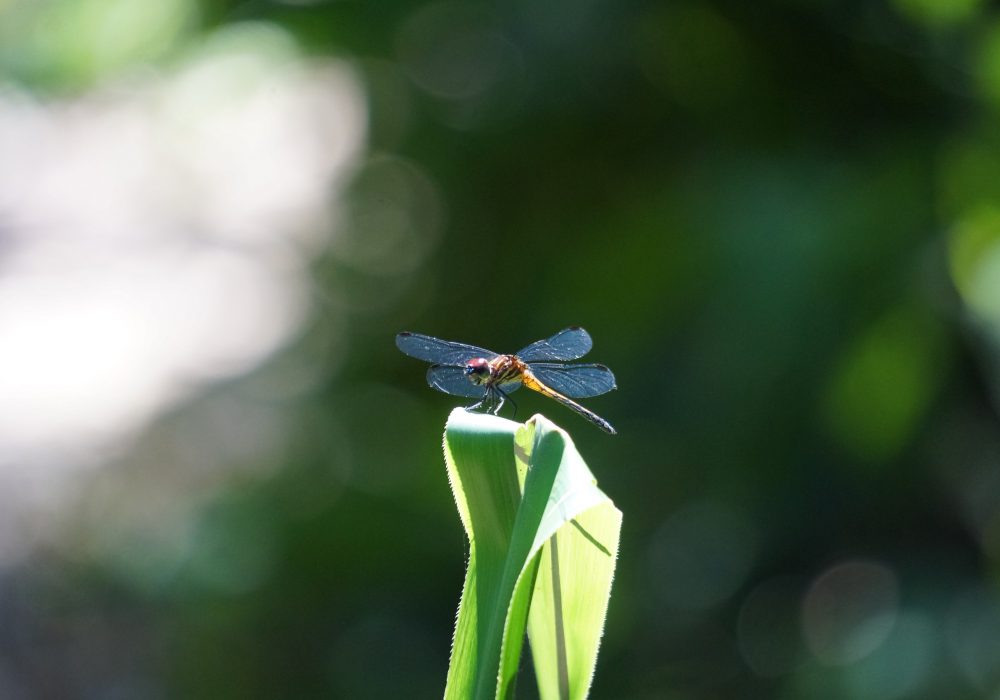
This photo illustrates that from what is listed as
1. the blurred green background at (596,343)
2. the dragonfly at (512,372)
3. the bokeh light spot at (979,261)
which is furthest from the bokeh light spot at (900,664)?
the dragonfly at (512,372)

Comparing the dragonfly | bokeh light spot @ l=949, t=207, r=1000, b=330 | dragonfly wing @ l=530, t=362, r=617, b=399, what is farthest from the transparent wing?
bokeh light spot @ l=949, t=207, r=1000, b=330

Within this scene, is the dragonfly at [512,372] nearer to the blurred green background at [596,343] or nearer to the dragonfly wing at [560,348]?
the dragonfly wing at [560,348]

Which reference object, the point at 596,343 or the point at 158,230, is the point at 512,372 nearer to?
the point at 596,343

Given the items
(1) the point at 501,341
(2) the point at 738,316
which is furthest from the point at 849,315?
(1) the point at 501,341

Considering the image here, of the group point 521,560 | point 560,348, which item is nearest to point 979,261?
point 560,348

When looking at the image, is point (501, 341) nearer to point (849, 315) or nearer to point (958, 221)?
point (849, 315)

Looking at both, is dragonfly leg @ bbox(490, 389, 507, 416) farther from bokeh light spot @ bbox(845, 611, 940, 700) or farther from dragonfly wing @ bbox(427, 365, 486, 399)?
bokeh light spot @ bbox(845, 611, 940, 700)
